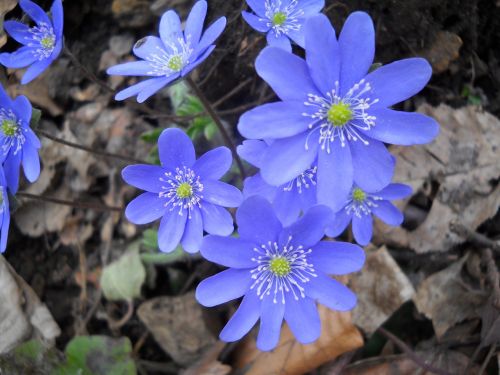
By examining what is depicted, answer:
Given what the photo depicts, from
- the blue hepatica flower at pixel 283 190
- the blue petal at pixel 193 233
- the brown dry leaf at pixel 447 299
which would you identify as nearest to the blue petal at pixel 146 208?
the blue petal at pixel 193 233

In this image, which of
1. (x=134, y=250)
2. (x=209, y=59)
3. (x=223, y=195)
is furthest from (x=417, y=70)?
(x=134, y=250)

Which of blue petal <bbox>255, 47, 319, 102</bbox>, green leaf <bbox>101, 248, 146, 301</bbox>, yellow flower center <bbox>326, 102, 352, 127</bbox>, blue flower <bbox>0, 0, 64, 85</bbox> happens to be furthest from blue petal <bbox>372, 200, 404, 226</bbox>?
blue flower <bbox>0, 0, 64, 85</bbox>

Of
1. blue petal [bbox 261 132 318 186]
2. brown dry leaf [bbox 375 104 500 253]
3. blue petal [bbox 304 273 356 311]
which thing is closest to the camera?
blue petal [bbox 261 132 318 186]

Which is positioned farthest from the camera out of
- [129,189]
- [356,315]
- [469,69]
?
[129,189]

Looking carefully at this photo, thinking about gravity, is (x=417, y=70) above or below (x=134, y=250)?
above

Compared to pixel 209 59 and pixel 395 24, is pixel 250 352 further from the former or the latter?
pixel 395 24

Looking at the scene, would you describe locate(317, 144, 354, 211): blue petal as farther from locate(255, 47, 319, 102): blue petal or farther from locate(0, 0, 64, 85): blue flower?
locate(0, 0, 64, 85): blue flower

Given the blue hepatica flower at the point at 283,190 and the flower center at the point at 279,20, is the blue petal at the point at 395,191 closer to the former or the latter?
the blue hepatica flower at the point at 283,190
